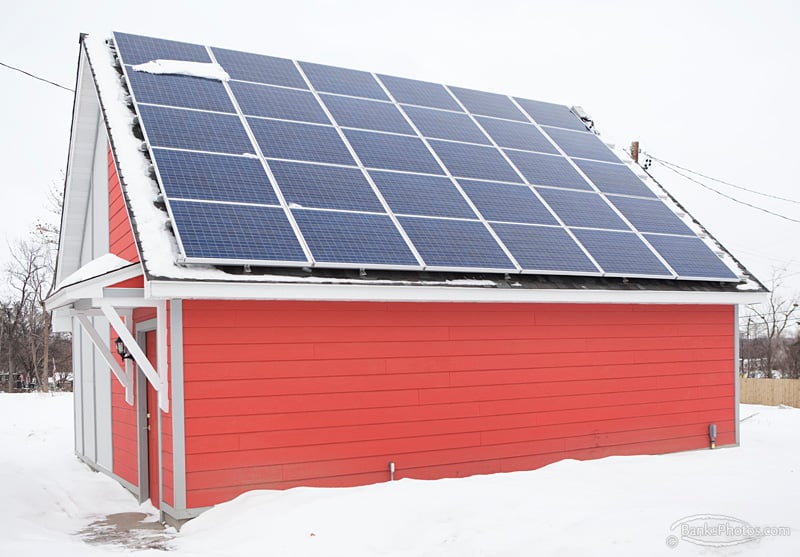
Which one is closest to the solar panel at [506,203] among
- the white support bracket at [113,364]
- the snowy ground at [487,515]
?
the snowy ground at [487,515]

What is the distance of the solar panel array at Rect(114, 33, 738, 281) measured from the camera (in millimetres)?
8664

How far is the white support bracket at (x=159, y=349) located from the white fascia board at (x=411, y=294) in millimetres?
645

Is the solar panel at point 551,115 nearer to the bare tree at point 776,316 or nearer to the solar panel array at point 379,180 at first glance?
the solar panel array at point 379,180

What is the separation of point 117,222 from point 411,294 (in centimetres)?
436

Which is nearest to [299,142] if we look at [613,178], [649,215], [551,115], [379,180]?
[379,180]

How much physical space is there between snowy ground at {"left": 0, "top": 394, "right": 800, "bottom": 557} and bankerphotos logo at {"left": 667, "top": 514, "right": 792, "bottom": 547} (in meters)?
0.02

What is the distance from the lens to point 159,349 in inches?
318

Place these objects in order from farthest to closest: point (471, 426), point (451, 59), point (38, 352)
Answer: point (451, 59), point (38, 352), point (471, 426)

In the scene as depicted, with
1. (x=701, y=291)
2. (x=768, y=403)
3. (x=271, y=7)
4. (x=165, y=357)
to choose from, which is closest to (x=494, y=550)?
(x=165, y=357)

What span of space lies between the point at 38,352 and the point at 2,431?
80.7 feet

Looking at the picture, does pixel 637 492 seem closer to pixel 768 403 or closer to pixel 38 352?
pixel 768 403

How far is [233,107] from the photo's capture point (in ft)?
34.3

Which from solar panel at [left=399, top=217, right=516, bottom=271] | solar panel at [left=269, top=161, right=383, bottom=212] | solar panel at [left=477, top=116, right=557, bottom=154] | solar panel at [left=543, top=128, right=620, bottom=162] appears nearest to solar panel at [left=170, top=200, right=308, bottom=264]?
solar panel at [left=269, top=161, right=383, bottom=212]

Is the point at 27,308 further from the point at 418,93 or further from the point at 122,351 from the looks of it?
the point at 122,351
